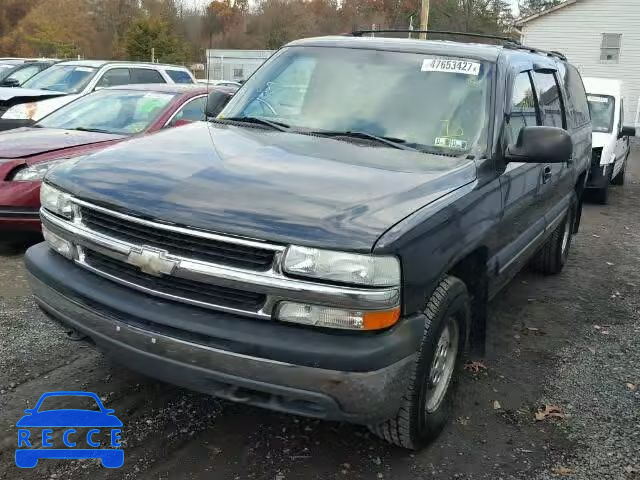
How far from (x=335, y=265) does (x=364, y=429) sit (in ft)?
4.09

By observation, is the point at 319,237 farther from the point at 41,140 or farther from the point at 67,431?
the point at 41,140

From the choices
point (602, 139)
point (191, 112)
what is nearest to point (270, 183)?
point (191, 112)

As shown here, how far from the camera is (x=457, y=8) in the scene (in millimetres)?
42938

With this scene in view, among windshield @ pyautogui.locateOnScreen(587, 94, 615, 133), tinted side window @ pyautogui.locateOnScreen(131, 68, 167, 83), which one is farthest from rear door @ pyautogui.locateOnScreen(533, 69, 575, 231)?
tinted side window @ pyautogui.locateOnScreen(131, 68, 167, 83)

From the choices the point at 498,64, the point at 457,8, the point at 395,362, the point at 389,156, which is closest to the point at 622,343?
the point at 498,64

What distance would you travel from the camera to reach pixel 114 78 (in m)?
11.6

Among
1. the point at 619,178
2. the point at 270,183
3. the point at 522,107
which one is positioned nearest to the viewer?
the point at 270,183

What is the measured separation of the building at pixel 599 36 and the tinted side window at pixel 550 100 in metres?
24.6

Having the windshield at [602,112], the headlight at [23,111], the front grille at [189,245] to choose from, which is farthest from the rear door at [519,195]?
the headlight at [23,111]

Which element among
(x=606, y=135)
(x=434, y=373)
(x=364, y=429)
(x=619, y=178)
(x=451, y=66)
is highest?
(x=451, y=66)

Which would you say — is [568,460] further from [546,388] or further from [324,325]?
[324,325]

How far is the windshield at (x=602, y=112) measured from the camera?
34.7ft

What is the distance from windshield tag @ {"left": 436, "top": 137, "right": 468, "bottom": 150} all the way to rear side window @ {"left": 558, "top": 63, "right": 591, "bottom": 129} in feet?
7.58

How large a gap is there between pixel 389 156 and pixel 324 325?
120cm
